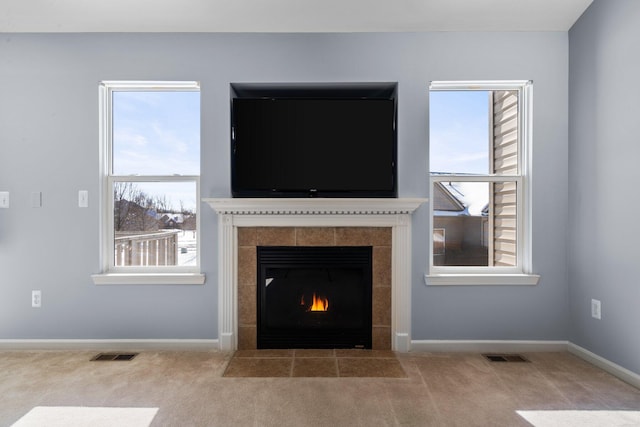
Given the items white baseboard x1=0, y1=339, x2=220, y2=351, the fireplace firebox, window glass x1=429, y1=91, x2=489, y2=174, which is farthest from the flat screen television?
white baseboard x1=0, y1=339, x2=220, y2=351

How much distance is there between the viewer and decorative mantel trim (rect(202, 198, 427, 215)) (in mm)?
2580

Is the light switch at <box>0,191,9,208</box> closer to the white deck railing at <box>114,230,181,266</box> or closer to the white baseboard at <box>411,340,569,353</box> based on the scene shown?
the white deck railing at <box>114,230,181,266</box>

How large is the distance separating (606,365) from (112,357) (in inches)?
132

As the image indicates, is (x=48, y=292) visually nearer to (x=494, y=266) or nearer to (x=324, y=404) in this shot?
(x=324, y=404)

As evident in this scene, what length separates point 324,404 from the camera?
6.38 ft

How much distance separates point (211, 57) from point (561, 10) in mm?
2508

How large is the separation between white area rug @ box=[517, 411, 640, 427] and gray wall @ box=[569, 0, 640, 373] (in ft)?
1.57

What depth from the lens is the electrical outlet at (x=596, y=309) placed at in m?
2.42

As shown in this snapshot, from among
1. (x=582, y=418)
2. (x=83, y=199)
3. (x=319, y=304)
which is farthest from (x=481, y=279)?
(x=83, y=199)

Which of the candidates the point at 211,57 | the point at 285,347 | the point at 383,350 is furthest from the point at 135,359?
the point at 211,57

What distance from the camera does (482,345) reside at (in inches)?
105

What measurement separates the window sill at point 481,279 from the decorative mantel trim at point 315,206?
549mm

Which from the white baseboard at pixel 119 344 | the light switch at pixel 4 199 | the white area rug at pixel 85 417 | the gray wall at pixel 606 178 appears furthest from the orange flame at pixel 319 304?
the light switch at pixel 4 199

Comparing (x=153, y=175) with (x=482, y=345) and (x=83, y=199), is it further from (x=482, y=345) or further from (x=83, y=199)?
(x=482, y=345)
